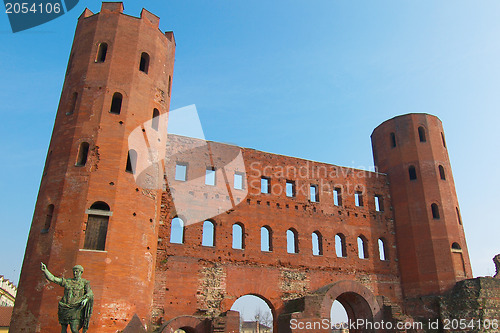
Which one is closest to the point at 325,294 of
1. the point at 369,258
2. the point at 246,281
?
the point at 246,281

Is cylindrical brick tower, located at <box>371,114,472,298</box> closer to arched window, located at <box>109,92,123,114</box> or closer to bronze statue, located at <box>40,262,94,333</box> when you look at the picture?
arched window, located at <box>109,92,123,114</box>

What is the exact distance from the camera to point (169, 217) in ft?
59.8

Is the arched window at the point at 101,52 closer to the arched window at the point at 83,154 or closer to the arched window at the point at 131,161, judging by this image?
the arched window at the point at 83,154

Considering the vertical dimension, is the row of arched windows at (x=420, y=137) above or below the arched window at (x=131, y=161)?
above

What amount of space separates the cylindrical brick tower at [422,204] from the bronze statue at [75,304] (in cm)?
1747

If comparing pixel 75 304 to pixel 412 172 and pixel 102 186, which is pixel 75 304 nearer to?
pixel 102 186

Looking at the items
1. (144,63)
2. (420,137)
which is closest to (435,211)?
(420,137)

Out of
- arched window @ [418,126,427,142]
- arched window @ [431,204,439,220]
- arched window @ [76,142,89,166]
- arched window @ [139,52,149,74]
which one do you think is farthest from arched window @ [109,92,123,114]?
arched window @ [431,204,439,220]

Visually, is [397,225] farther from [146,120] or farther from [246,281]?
[146,120]

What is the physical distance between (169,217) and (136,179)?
2594 mm

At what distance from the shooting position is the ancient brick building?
1504cm

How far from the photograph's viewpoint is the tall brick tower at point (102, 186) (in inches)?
562

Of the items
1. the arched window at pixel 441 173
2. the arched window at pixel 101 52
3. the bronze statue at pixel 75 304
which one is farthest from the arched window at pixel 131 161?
the arched window at pixel 441 173

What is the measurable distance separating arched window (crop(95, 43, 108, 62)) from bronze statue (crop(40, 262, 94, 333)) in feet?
37.4
